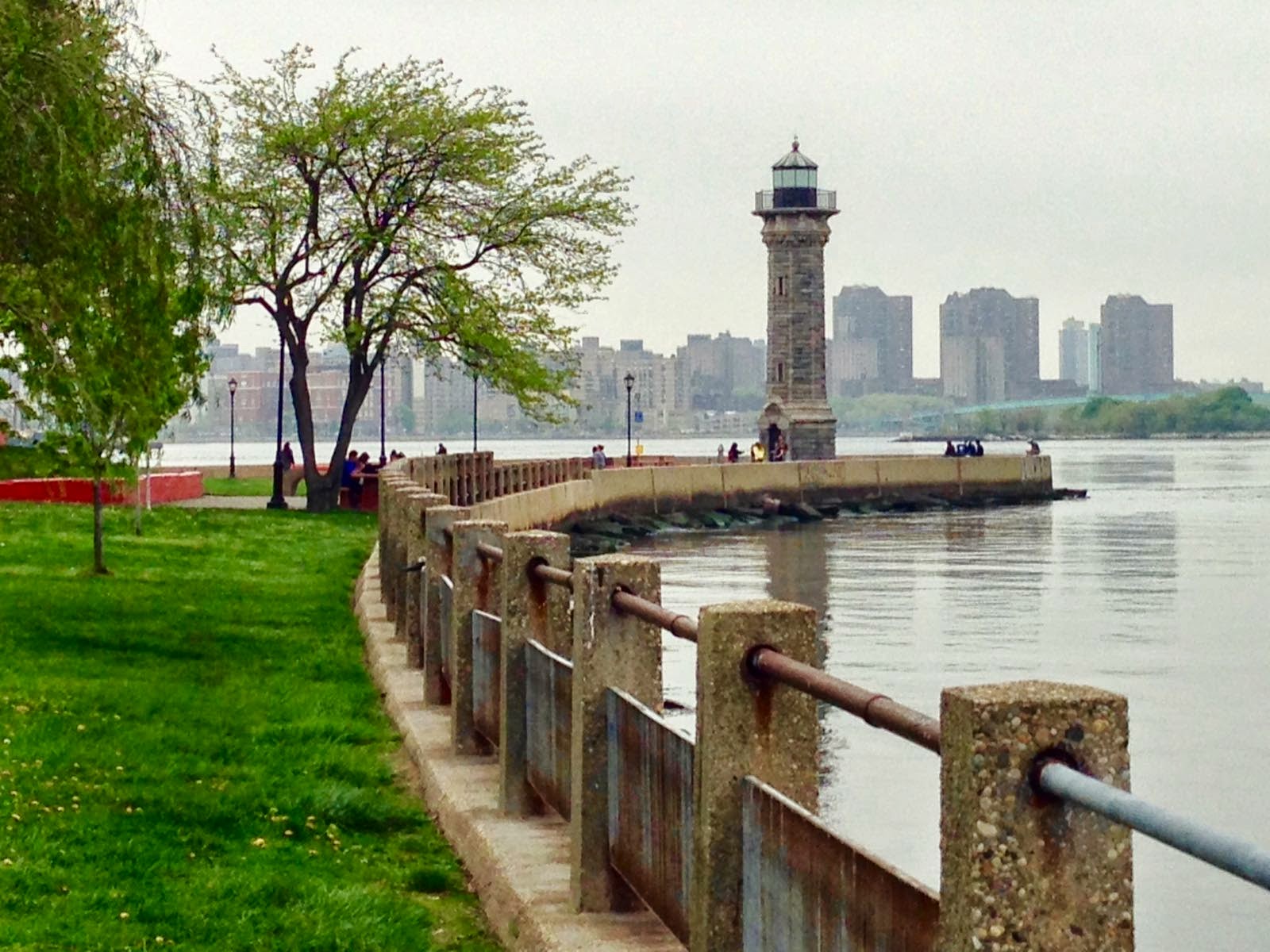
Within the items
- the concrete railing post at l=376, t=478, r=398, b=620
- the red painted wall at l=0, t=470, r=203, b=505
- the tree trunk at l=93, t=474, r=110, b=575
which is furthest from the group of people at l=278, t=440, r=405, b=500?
the concrete railing post at l=376, t=478, r=398, b=620

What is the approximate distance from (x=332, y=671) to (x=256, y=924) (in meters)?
8.02

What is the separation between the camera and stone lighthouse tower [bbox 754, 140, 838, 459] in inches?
3999

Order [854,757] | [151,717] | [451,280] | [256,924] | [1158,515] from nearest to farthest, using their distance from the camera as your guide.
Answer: [256,924] < [151,717] < [854,757] < [451,280] < [1158,515]

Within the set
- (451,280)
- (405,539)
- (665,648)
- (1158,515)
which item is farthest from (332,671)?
(1158,515)

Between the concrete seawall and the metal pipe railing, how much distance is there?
4348cm

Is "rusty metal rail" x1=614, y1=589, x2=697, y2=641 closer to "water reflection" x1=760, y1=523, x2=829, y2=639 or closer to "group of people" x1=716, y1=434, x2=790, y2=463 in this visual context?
"water reflection" x1=760, y1=523, x2=829, y2=639

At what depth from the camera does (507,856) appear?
27.2ft

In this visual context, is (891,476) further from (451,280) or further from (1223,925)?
(1223,925)

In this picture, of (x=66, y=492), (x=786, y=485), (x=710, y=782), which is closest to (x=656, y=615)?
(x=710, y=782)

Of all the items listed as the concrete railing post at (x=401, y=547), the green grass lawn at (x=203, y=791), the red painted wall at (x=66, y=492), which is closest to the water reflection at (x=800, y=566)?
the red painted wall at (x=66, y=492)

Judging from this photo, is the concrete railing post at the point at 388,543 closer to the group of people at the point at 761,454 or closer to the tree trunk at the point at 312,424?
the tree trunk at the point at 312,424

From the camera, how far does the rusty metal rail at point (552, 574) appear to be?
8.29 m

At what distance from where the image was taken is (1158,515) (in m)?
86.1

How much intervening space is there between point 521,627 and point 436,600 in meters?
3.87
